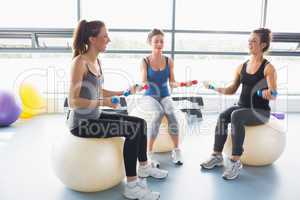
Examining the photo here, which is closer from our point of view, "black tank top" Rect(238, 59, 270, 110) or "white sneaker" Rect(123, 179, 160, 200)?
"white sneaker" Rect(123, 179, 160, 200)

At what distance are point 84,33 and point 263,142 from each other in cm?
160

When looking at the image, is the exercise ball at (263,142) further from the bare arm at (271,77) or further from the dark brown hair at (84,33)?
the dark brown hair at (84,33)

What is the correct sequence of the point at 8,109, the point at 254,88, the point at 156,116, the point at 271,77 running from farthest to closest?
the point at 8,109, the point at 156,116, the point at 254,88, the point at 271,77

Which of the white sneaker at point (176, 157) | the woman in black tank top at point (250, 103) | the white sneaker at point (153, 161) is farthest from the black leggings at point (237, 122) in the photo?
the white sneaker at point (153, 161)

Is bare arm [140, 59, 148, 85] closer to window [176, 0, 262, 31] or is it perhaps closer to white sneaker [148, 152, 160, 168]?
white sneaker [148, 152, 160, 168]

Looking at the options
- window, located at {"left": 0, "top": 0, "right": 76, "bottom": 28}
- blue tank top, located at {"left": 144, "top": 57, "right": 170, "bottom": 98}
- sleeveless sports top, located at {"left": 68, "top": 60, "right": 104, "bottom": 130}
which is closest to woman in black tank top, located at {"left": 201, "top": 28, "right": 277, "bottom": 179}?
blue tank top, located at {"left": 144, "top": 57, "right": 170, "bottom": 98}

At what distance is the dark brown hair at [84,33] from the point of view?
6.09 feet

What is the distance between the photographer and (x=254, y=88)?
2.38m

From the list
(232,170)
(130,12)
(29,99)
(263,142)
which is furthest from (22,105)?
(263,142)

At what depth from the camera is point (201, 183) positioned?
215 cm

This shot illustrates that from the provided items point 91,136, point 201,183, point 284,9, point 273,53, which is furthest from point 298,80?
point 91,136

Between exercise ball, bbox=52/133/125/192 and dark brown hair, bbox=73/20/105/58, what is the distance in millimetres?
574

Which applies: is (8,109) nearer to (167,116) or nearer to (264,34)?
(167,116)

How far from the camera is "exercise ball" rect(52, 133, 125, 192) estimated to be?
6.11 ft
